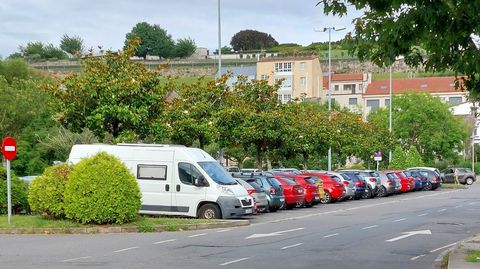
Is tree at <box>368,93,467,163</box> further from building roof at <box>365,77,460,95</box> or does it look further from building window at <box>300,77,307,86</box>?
building roof at <box>365,77,460,95</box>

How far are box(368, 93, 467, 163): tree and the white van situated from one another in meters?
58.9

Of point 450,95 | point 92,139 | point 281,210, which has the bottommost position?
point 281,210

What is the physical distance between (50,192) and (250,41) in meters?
153

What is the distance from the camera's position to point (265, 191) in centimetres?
2944

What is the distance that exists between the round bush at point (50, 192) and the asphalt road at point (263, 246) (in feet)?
7.09

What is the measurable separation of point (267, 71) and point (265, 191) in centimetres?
8226

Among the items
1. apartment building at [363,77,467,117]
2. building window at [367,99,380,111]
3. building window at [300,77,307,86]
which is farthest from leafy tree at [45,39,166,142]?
building window at [367,99,380,111]

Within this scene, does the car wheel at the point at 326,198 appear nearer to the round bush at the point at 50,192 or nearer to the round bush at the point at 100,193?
the round bush at the point at 100,193

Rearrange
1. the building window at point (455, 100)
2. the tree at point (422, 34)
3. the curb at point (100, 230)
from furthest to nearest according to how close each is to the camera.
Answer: the building window at point (455, 100) < the curb at point (100, 230) < the tree at point (422, 34)

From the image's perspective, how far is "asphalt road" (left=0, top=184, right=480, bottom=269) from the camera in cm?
1405

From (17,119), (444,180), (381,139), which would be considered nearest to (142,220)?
(17,119)

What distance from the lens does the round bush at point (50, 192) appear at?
21391mm

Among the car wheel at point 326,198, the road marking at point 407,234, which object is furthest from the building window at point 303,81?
the road marking at point 407,234

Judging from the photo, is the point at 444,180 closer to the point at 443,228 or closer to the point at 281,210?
the point at 281,210
